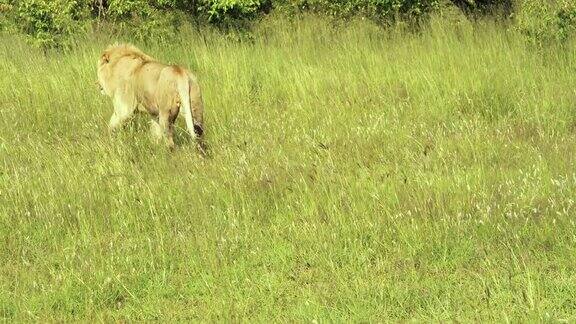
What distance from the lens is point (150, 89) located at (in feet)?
21.9

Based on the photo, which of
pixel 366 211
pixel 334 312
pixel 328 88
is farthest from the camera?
pixel 328 88

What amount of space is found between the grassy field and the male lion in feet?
0.72

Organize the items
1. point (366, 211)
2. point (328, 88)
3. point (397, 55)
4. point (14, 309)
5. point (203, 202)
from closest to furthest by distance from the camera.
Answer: point (14, 309)
point (366, 211)
point (203, 202)
point (328, 88)
point (397, 55)

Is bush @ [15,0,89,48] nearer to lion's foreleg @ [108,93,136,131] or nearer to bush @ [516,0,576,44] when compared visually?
lion's foreleg @ [108,93,136,131]

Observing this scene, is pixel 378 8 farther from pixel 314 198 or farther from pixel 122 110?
pixel 314 198

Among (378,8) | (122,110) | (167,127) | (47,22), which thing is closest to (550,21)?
(378,8)

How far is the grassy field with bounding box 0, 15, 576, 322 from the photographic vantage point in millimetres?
4008

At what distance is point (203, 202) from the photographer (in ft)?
17.3

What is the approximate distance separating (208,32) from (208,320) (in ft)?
25.2

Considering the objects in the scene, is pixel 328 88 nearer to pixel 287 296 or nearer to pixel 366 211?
pixel 366 211

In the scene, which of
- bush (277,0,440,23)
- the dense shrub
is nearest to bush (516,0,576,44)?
the dense shrub

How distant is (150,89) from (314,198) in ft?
7.63

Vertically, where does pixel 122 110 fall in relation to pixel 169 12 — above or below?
below

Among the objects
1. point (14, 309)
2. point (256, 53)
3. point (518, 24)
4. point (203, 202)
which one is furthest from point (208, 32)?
point (14, 309)
